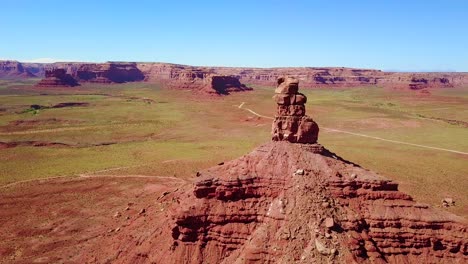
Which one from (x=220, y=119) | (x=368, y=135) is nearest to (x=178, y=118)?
(x=220, y=119)

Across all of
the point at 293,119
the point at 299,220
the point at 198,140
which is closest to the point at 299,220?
the point at 299,220

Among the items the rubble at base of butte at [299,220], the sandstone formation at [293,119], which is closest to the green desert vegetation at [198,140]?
the rubble at base of butte at [299,220]

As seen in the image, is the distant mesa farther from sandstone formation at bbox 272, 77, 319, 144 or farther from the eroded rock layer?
sandstone formation at bbox 272, 77, 319, 144

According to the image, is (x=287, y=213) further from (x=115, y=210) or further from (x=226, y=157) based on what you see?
(x=226, y=157)

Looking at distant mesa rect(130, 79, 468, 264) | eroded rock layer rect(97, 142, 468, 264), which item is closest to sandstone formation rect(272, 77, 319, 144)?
distant mesa rect(130, 79, 468, 264)

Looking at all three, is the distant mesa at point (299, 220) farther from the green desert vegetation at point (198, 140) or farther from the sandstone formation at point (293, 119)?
the green desert vegetation at point (198, 140)
